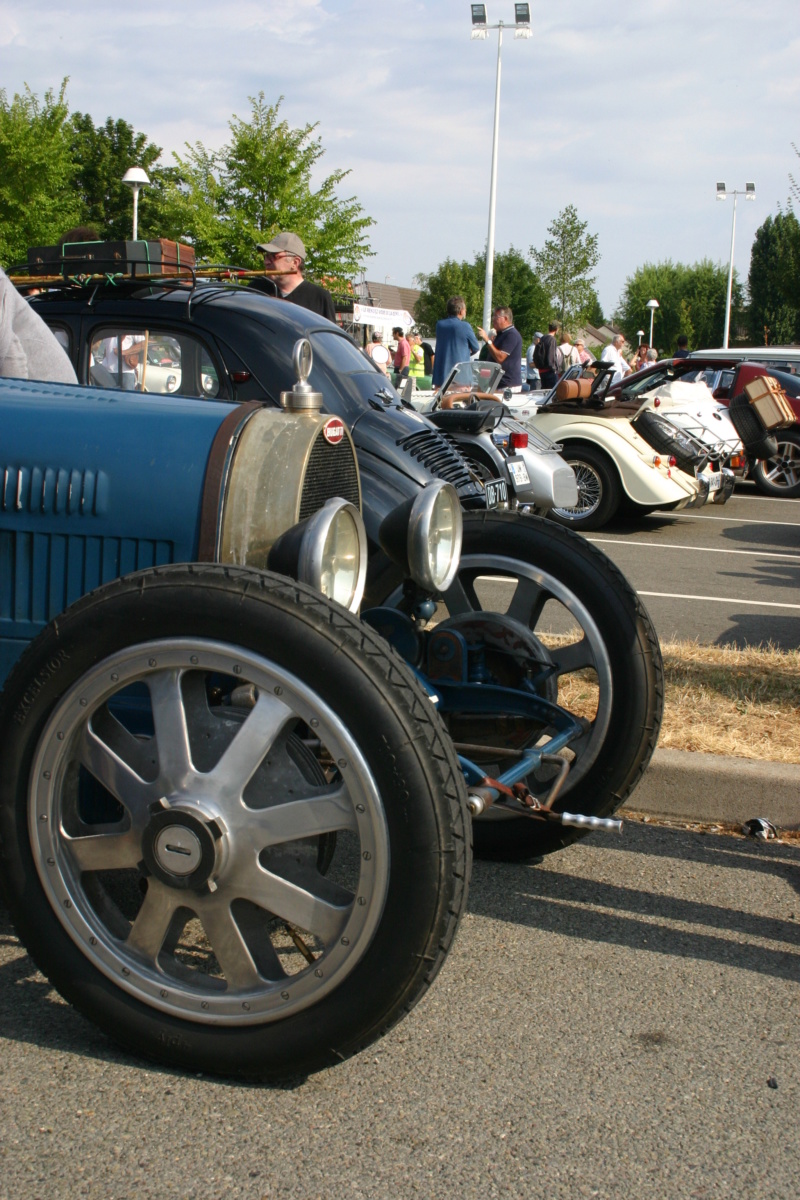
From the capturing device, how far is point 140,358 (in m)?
5.93

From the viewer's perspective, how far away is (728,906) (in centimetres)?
332

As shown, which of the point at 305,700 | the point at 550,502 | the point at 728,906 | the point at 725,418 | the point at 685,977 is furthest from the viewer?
the point at 725,418

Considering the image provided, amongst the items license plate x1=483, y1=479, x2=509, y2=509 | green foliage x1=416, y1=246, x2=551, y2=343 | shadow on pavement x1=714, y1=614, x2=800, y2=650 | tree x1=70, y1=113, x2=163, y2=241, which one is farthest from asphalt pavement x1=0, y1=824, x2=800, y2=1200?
green foliage x1=416, y1=246, x2=551, y2=343

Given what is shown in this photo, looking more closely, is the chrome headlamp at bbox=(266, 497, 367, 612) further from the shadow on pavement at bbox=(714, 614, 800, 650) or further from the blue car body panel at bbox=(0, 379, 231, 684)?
the shadow on pavement at bbox=(714, 614, 800, 650)

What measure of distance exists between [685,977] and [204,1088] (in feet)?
4.14

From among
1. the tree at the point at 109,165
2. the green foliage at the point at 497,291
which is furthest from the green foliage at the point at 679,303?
the tree at the point at 109,165

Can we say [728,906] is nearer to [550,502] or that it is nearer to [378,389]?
[378,389]

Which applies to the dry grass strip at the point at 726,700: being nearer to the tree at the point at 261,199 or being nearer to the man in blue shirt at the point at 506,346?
the man in blue shirt at the point at 506,346

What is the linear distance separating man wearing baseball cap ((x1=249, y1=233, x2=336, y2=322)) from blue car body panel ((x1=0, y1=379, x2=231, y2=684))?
5161 mm

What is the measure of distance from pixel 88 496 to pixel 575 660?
1.59m

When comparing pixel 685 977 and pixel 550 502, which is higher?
pixel 550 502

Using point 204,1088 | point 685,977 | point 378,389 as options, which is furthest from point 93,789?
point 378,389

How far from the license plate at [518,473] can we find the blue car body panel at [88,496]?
18.8ft

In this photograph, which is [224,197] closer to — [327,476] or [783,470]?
[783,470]
